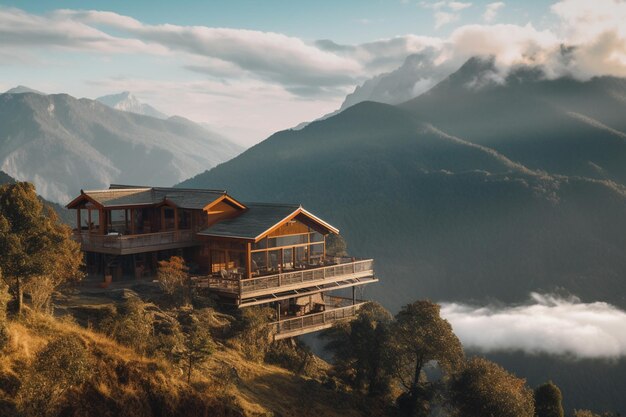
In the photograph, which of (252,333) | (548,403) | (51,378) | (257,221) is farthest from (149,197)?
(548,403)

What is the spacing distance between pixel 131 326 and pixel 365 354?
14279 millimetres

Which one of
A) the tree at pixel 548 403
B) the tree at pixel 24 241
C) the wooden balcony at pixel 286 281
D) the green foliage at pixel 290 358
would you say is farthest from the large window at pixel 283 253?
the tree at pixel 548 403

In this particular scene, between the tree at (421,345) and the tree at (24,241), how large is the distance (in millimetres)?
17968

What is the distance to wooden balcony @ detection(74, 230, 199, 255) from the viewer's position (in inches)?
1331

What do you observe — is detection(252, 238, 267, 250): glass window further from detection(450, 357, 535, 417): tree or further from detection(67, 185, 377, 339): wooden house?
detection(450, 357, 535, 417): tree

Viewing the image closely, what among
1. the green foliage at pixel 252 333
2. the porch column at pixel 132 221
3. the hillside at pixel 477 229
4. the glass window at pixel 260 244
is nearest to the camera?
the green foliage at pixel 252 333

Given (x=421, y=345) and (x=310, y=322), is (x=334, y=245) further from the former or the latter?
(x=421, y=345)

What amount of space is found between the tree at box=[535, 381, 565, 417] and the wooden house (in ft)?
42.7

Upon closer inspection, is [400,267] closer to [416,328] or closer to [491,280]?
[491,280]

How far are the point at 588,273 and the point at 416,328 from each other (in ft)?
493

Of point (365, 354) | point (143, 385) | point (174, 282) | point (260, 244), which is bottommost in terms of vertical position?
point (365, 354)

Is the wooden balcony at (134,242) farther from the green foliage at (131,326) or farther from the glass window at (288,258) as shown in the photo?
the green foliage at (131,326)

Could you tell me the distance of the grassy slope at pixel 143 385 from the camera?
671 inches

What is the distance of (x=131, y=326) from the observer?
21781 millimetres
